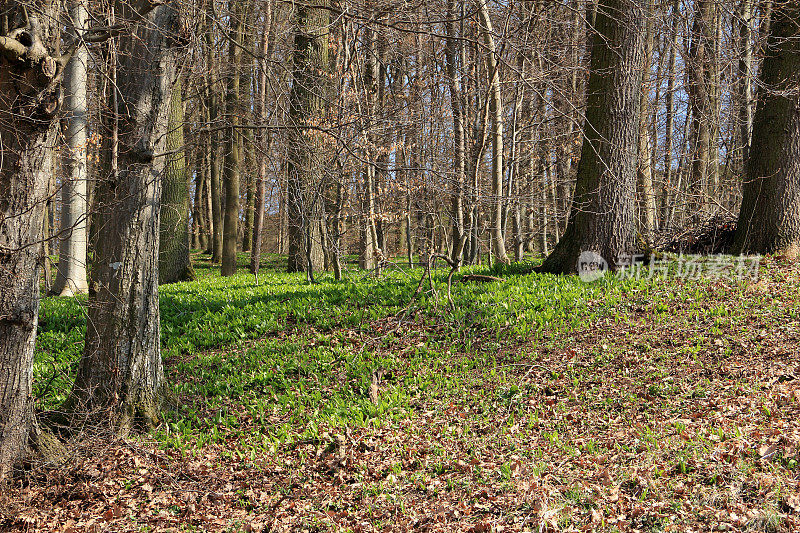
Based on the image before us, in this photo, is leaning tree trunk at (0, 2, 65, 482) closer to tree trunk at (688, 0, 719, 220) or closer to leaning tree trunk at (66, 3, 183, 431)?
leaning tree trunk at (66, 3, 183, 431)

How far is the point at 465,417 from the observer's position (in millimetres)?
6055

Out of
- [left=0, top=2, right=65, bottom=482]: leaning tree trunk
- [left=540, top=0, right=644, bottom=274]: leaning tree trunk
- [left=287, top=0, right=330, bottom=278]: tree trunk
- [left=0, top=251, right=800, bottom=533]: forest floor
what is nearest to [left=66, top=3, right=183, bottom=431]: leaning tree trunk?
[left=0, top=251, right=800, bottom=533]: forest floor

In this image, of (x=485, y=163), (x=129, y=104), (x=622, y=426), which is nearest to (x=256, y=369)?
(x=129, y=104)

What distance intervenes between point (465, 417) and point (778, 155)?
7138 millimetres

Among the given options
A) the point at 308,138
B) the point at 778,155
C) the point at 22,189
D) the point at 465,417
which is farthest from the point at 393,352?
the point at 778,155

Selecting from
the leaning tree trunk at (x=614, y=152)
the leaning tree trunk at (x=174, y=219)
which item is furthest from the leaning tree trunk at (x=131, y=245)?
the leaning tree trunk at (x=174, y=219)

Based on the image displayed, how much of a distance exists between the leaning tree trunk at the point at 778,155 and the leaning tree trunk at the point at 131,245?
8.91 meters

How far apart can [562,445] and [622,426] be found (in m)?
Answer: 0.71

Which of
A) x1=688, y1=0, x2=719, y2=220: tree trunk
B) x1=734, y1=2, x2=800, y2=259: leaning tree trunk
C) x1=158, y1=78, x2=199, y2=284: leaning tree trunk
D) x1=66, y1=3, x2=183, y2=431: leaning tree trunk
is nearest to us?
x1=66, y1=3, x2=183, y2=431: leaning tree trunk

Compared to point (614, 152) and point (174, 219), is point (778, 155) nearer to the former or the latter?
point (614, 152)

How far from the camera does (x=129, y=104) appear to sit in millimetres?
5754

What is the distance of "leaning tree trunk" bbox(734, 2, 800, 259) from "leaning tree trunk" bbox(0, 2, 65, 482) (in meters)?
9.78

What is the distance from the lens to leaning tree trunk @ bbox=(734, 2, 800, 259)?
8.81m

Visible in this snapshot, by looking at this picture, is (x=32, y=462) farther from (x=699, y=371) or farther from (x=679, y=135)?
(x=679, y=135)
